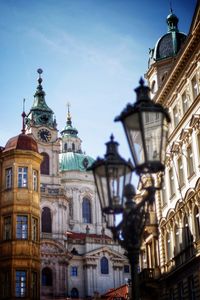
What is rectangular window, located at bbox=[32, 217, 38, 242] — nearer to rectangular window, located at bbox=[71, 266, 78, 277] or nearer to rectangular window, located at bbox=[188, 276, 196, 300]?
rectangular window, located at bbox=[188, 276, 196, 300]

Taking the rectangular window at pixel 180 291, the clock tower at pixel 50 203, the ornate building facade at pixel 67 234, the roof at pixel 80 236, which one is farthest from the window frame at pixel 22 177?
the roof at pixel 80 236

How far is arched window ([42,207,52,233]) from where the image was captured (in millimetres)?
74613

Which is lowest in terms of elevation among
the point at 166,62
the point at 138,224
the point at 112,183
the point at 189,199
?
the point at 138,224

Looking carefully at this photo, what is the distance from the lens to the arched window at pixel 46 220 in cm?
7461

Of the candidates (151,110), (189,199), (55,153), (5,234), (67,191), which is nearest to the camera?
(151,110)

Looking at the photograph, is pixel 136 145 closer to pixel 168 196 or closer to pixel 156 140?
pixel 156 140

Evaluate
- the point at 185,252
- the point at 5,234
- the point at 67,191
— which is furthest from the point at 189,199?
the point at 67,191

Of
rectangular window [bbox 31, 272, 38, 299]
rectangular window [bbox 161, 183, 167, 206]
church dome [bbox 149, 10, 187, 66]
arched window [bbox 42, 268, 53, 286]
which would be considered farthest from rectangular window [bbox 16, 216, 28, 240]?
arched window [bbox 42, 268, 53, 286]

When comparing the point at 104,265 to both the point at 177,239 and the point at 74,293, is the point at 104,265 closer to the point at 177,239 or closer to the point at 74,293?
the point at 74,293

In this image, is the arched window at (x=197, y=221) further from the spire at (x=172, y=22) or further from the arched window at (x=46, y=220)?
the arched window at (x=46, y=220)

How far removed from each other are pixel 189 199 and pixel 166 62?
14.0m

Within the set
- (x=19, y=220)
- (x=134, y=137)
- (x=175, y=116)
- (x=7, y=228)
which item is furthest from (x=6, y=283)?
(x=134, y=137)

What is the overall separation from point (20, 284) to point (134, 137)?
81.5 feet

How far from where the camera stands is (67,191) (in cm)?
8912
